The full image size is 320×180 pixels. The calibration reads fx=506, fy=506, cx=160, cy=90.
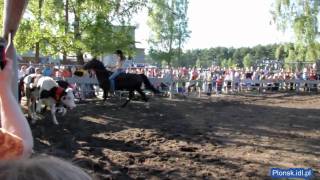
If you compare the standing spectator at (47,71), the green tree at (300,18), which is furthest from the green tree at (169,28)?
the standing spectator at (47,71)

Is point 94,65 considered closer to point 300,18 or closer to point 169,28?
point 300,18

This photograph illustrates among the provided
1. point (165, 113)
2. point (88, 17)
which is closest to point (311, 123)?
point (165, 113)

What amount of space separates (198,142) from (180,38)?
4473 centimetres

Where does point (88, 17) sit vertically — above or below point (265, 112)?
above

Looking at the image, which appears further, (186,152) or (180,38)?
(180,38)

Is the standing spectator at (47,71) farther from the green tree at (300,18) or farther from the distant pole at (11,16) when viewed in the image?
the green tree at (300,18)

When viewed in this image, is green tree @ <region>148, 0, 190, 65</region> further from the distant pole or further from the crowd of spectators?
the distant pole

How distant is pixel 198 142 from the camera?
34.6ft

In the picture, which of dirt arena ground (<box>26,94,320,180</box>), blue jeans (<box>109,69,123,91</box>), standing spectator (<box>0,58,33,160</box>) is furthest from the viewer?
blue jeans (<box>109,69,123,91</box>)

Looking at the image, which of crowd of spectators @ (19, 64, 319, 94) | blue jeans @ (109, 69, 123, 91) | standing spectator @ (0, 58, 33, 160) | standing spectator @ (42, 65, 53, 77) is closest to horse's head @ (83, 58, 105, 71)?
blue jeans @ (109, 69, 123, 91)

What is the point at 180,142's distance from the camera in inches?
414

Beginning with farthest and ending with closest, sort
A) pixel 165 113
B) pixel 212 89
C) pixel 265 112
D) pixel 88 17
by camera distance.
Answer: pixel 212 89, pixel 88 17, pixel 265 112, pixel 165 113

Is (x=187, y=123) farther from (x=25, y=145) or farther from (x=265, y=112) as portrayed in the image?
(x=25, y=145)

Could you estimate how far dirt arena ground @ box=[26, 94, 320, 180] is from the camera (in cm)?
789
